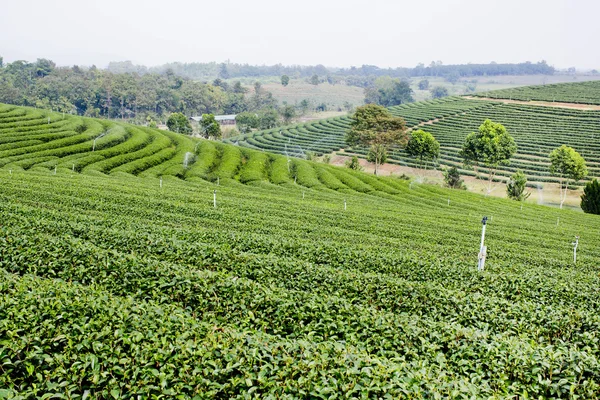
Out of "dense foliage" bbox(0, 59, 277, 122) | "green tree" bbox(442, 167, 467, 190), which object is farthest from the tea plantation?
"dense foliage" bbox(0, 59, 277, 122)

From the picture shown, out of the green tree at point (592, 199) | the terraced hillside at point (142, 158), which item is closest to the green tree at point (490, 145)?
the green tree at point (592, 199)

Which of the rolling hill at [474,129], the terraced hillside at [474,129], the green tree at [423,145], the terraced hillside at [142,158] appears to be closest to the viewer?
A: the terraced hillside at [142,158]

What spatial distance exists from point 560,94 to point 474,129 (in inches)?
1559

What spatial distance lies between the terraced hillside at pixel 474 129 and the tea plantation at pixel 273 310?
64449 mm

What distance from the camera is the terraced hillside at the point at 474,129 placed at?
268ft

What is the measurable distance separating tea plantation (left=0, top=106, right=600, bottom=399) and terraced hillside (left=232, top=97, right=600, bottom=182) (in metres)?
64.4

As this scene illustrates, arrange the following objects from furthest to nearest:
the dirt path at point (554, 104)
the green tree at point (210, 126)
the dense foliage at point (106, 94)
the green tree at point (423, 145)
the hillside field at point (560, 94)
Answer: the dense foliage at point (106, 94), the hillside field at point (560, 94), the dirt path at point (554, 104), the green tree at point (210, 126), the green tree at point (423, 145)

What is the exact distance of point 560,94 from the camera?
122 m

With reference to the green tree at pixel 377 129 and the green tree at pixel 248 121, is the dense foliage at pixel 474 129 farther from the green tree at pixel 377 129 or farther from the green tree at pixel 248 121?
the green tree at pixel 377 129

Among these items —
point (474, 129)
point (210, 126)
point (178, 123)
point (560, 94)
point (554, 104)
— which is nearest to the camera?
point (210, 126)

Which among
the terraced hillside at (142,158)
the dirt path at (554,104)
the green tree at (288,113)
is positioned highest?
the dirt path at (554,104)

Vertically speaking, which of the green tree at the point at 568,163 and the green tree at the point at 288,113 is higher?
the green tree at the point at 288,113

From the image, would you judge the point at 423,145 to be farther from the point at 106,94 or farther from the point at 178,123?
the point at 106,94

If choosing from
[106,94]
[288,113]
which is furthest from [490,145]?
[106,94]
